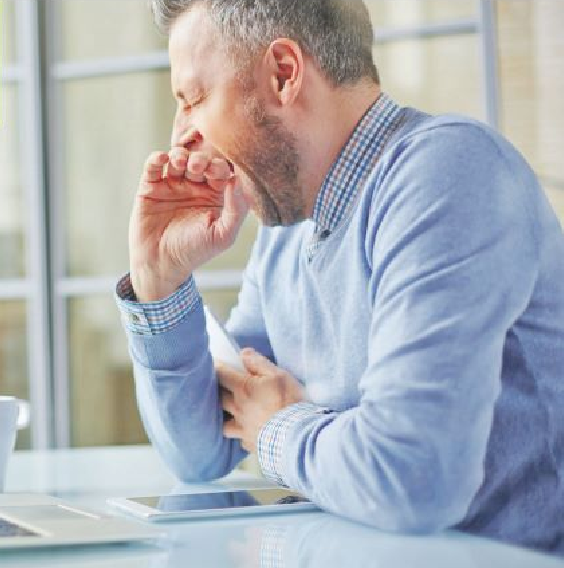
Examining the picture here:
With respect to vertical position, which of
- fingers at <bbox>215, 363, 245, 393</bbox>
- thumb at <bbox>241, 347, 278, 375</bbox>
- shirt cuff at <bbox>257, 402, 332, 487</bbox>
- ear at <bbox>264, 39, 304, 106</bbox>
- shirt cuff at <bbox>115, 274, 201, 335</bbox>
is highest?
ear at <bbox>264, 39, 304, 106</bbox>

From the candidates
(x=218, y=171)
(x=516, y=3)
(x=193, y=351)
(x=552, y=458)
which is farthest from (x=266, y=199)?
(x=516, y=3)

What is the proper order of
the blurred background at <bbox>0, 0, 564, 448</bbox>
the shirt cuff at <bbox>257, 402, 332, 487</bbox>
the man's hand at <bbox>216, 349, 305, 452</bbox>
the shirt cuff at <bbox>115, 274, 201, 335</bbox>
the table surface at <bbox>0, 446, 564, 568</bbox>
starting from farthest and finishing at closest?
the blurred background at <bbox>0, 0, 564, 448</bbox>, the shirt cuff at <bbox>115, 274, 201, 335</bbox>, the man's hand at <bbox>216, 349, 305, 452</bbox>, the shirt cuff at <bbox>257, 402, 332, 487</bbox>, the table surface at <bbox>0, 446, 564, 568</bbox>

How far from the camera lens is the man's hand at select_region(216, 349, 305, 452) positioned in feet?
4.19

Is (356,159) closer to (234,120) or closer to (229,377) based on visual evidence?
(234,120)

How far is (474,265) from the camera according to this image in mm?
1071

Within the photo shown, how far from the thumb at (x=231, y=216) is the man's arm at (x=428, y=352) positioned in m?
0.28

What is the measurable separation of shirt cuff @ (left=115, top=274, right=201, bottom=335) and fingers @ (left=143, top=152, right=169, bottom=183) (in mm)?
136

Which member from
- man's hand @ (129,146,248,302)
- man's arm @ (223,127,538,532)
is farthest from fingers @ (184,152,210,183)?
man's arm @ (223,127,538,532)

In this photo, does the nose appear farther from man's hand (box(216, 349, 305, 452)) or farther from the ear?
man's hand (box(216, 349, 305, 452))

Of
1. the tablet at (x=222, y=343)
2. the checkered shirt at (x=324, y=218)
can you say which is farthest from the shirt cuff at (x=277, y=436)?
the tablet at (x=222, y=343)

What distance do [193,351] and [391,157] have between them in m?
0.36

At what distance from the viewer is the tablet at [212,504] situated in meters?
1.04

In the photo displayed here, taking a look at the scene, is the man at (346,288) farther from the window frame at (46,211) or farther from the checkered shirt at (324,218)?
the window frame at (46,211)

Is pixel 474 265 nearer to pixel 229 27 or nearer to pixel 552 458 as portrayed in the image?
pixel 552 458
